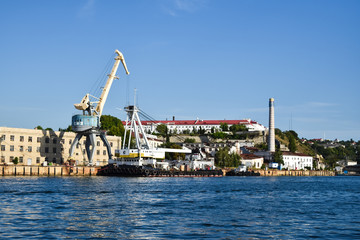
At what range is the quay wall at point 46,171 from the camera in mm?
80562

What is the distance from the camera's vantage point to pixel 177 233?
22.9 metres

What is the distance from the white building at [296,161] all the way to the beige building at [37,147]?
255 ft

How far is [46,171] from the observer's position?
85625 mm

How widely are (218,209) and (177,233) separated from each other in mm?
10769

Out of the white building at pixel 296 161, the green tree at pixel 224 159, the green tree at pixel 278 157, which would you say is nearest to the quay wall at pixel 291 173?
the green tree at pixel 278 157

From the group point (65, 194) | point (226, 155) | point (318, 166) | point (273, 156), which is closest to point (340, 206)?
point (65, 194)

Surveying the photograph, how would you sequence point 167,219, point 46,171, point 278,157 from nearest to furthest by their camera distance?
point 167,219 < point 46,171 < point 278,157

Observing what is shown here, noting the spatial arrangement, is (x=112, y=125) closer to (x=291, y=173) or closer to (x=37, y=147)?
(x=37, y=147)

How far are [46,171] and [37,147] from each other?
15.0 metres

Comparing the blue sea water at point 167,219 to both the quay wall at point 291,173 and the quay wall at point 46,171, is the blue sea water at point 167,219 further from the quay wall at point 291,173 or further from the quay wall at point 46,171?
the quay wall at point 291,173

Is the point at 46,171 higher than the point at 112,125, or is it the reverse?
the point at 112,125

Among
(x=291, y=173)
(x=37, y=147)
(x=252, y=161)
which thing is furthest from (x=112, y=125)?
(x=291, y=173)

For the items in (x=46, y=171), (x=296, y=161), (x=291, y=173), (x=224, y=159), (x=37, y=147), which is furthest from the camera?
(x=296, y=161)

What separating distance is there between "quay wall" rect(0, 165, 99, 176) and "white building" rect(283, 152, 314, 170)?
299 ft
